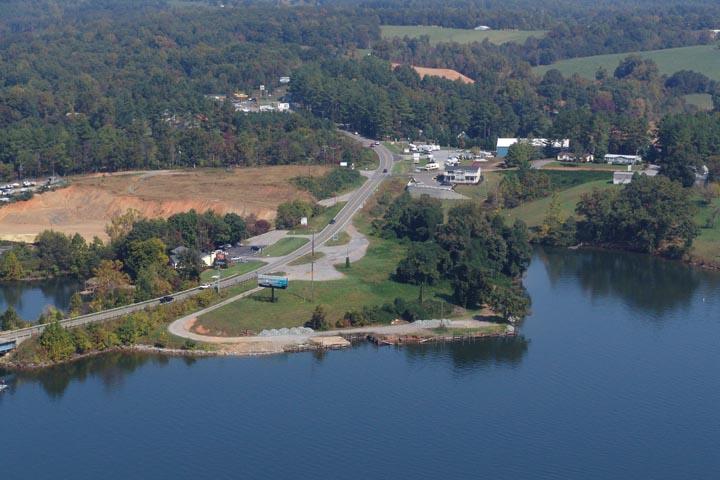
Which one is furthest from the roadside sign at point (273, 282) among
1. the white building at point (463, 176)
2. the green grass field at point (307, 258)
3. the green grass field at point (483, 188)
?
the white building at point (463, 176)

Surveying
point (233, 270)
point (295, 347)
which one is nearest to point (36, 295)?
point (233, 270)

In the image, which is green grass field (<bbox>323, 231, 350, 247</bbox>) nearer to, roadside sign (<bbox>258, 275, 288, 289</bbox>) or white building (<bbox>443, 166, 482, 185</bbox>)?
roadside sign (<bbox>258, 275, 288, 289</bbox>)

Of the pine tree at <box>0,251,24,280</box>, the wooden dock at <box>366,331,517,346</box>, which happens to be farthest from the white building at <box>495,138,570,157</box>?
the pine tree at <box>0,251,24,280</box>

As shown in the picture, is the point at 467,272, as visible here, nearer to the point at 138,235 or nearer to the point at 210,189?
the point at 138,235

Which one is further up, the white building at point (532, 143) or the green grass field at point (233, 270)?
the white building at point (532, 143)

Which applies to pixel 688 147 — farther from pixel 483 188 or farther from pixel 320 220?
pixel 320 220

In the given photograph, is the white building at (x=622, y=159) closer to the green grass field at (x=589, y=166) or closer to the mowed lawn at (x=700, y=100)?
the green grass field at (x=589, y=166)

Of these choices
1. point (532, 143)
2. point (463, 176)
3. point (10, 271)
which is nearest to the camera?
point (10, 271)
